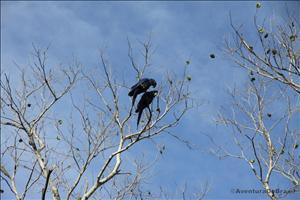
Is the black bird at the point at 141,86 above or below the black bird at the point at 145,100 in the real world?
above

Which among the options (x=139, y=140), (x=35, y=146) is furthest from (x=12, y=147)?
(x=139, y=140)

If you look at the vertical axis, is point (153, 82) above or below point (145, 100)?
above

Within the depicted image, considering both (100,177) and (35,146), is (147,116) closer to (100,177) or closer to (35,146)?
(100,177)

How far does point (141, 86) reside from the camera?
19.7 feet

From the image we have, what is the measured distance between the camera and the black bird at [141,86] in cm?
600

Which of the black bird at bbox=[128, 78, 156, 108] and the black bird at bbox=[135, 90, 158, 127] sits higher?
the black bird at bbox=[128, 78, 156, 108]

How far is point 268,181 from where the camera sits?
6.95 meters

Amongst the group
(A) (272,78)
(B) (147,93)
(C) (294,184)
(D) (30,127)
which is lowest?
(C) (294,184)

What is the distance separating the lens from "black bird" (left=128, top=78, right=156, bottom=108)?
6.00m

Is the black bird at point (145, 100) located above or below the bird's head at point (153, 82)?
below

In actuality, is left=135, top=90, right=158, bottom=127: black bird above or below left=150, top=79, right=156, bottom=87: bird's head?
below

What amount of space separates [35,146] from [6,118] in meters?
0.70

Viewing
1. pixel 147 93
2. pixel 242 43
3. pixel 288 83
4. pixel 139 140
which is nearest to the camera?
pixel 288 83

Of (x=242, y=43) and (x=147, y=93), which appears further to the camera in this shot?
(x=147, y=93)
